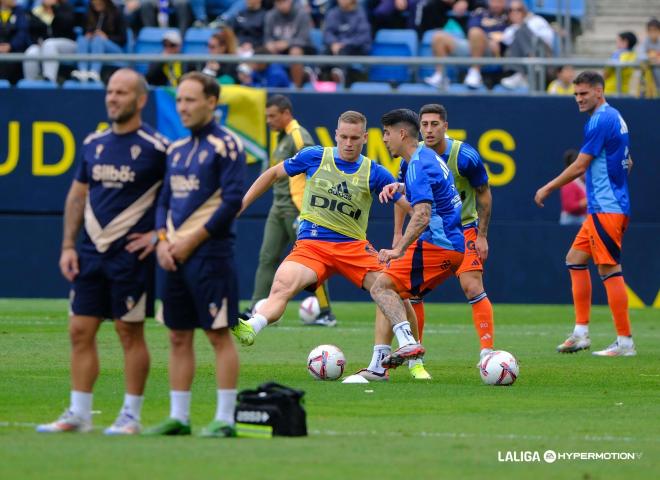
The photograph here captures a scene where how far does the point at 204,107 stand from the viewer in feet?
25.5

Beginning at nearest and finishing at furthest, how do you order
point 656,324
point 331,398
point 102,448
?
point 102,448 < point 331,398 < point 656,324

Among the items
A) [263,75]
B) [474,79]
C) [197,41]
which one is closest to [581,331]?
[474,79]

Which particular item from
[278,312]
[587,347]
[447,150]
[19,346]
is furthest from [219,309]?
[587,347]

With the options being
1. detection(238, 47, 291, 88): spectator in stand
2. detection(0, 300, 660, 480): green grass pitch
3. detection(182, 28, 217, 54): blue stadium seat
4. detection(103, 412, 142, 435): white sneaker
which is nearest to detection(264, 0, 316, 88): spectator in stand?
detection(238, 47, 291, 88): spectator in stand

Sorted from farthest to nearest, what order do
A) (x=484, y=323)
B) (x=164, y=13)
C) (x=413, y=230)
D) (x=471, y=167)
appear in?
(x=164, y=13) < (x=471, y=167) < (x=484, y=323) < (x=413, y=230)

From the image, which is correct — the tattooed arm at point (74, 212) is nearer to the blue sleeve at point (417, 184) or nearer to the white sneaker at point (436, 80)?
the blue sleeve at point (417, 184)

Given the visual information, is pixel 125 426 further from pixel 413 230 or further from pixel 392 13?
pixel 392 13

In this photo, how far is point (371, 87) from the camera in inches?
822

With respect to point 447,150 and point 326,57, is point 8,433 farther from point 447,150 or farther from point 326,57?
point 326,57

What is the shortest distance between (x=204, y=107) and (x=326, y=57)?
1257 cm

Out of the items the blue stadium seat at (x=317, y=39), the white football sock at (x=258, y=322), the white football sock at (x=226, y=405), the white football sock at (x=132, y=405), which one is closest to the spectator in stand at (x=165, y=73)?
the blue stadium seat at (x=317, y=39)

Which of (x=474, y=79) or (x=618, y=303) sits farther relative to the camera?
(x=474, y=79)

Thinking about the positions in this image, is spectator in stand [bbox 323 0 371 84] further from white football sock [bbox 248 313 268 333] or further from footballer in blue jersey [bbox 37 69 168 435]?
footballer in blue jersey [bbox 37 69 168 435]

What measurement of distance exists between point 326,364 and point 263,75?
10.7m
